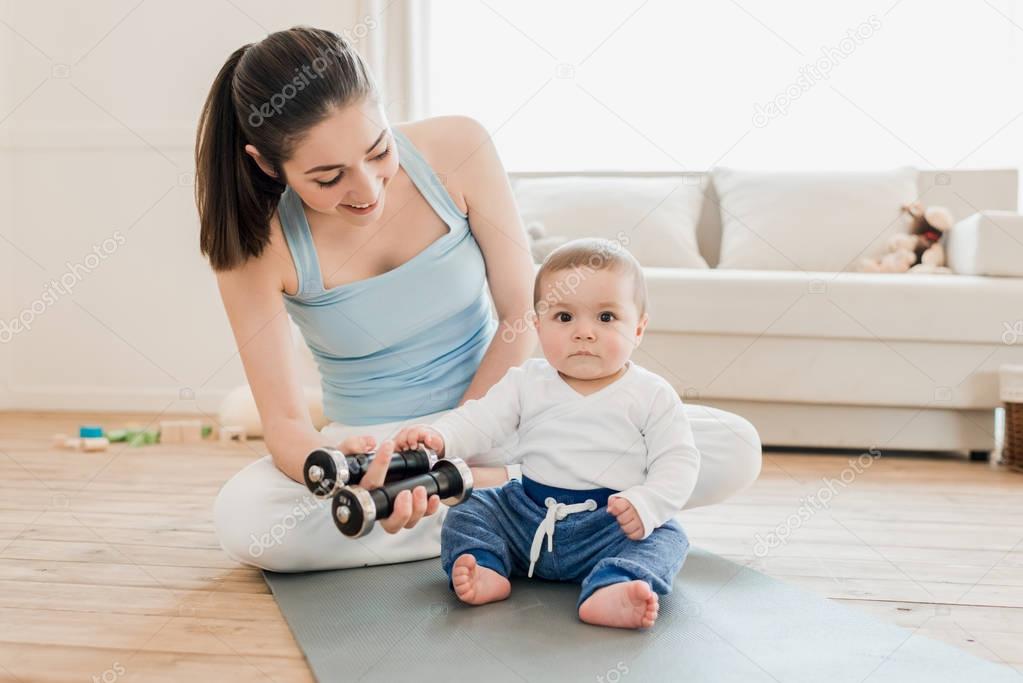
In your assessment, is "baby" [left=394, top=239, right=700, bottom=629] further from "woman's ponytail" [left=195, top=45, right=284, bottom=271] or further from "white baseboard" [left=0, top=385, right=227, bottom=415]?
"white baseboard" [left=0, top=385, right=227, bottom=415]

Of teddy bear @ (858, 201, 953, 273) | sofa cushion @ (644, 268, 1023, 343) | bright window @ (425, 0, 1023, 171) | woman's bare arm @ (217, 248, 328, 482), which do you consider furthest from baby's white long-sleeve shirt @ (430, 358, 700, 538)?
bright window @ (425, 0, 1023, 171)

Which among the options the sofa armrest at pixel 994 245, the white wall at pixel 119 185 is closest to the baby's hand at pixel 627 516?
the sofa armrest at pixel 994 245

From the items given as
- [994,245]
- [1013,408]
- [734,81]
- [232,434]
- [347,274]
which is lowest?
[232,434]

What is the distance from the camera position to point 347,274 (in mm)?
1476

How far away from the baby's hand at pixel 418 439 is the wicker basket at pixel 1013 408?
5.15 feet

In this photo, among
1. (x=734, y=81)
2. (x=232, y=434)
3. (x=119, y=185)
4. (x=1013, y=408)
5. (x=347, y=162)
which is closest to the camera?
(x=347, y=162)

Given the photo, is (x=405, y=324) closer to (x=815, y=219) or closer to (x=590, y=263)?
(x=590, y=263)

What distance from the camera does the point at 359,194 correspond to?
4.07 feet

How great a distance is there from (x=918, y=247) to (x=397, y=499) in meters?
2.22

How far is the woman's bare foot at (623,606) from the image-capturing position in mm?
1146

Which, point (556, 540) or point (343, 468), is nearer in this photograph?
point (343, 468)

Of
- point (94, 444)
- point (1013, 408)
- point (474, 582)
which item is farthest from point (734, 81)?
point (474, 582)

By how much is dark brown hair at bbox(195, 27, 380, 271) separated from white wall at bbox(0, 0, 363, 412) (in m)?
2.09

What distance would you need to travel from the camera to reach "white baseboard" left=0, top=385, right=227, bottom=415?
3426 millimetres
